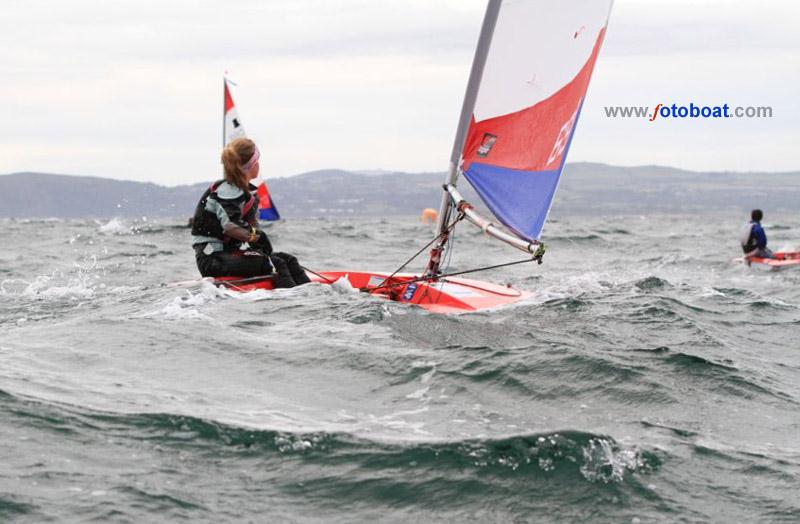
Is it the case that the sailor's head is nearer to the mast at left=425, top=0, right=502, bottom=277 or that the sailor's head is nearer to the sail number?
the mast at left=425, top=0, right=502, bottom=277

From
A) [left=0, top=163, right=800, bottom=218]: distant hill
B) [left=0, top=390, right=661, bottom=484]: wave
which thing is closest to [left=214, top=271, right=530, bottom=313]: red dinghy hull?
[left=0, top=390, right=661, bottom=484]: wave

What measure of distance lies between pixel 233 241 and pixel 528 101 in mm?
2632

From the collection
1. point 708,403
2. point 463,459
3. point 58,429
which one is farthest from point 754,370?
point 58,429

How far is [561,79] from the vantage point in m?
8.38

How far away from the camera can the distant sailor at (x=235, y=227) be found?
318 inches

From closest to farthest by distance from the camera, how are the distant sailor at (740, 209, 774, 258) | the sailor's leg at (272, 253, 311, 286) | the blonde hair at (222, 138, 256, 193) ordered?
the blonde hair at (222, 138, 256, 193) → the sailor's leg at (272, 253, 311, 286) → the distant sailor at (740, 209, 774, 258)

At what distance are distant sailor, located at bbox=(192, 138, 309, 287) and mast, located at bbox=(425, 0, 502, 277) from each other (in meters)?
1.32

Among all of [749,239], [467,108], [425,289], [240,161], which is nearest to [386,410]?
[240,161]

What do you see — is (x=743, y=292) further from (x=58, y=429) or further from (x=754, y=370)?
(x=58, y=429)

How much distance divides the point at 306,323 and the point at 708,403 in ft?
9.43

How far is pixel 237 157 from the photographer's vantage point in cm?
800

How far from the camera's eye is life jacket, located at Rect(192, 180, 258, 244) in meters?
8.15

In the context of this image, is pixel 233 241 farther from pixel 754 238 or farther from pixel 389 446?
pixel 754 238

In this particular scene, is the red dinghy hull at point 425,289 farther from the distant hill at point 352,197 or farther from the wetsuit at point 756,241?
the distant hill at point 352,197
